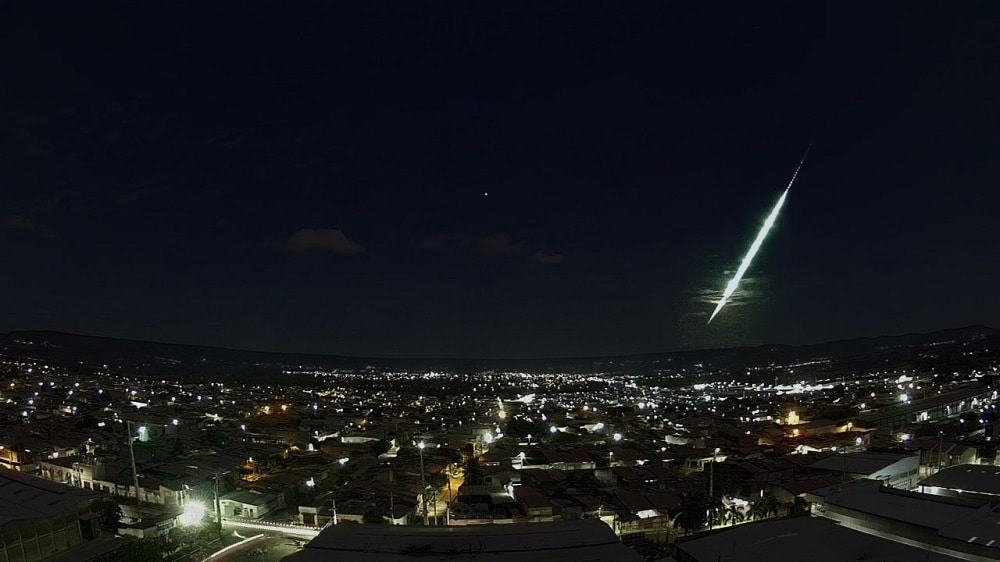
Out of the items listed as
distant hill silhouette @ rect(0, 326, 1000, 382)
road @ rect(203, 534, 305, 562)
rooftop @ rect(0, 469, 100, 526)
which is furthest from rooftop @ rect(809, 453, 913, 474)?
distant hill silhouette @ rect(0, 326, 1000, 382)

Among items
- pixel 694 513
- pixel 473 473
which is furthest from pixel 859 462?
pixel 473 473

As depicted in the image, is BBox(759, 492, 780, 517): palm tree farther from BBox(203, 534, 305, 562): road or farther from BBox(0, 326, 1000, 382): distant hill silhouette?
BBox(0, 326, 1000, 382): distant hill silhouette

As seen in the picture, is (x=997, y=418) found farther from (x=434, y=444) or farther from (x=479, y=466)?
(x=434, y=444)

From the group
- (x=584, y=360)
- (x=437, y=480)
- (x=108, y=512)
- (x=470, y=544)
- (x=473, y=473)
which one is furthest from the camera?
(x=584, y=360)

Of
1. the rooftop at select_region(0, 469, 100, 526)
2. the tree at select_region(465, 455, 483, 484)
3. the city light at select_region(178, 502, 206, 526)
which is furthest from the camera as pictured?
the tree at select_region(465, 455, 483, 484)

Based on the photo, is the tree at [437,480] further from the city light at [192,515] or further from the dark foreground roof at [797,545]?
the dark foreground roof at [797,545]

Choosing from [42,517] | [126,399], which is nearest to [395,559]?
[42,517]

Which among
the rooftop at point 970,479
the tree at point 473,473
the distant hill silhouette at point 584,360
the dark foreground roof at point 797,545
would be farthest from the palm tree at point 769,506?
the distant hill silhouette at point 584,360

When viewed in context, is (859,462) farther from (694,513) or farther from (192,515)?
(192,515)
